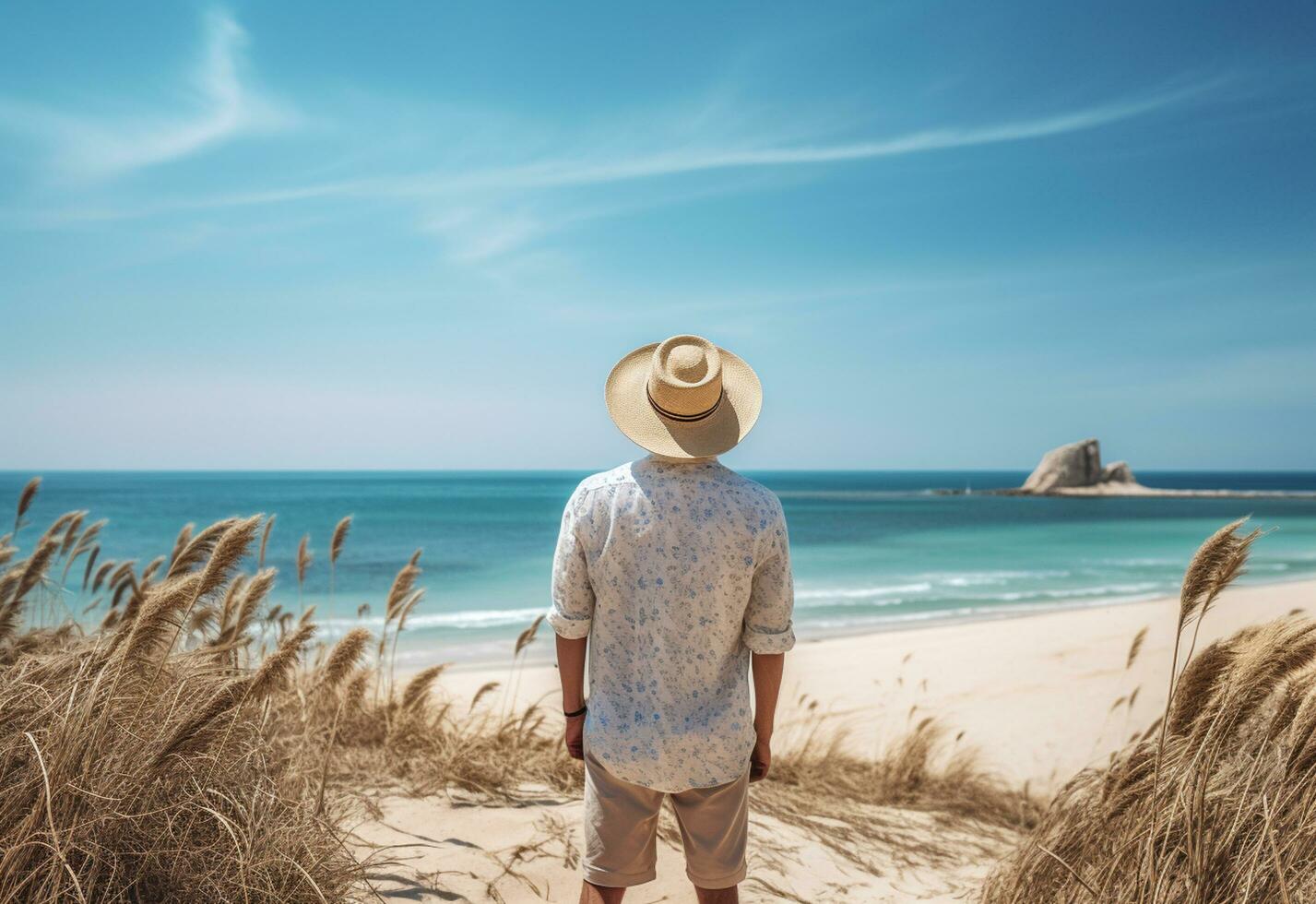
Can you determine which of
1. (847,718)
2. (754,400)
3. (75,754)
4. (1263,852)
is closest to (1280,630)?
(1263,852)

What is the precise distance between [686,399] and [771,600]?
598 mm

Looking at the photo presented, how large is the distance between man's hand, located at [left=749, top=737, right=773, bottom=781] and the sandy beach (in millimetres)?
1028

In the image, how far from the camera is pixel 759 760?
7.80 ft

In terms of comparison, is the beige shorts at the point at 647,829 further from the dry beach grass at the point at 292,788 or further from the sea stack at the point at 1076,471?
the sea stack at the point at 1076,471

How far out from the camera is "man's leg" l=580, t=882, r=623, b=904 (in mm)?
2287

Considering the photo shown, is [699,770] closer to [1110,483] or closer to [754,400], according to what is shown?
[754,400]

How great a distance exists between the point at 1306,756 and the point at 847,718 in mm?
5334

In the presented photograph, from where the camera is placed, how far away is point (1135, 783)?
2420 millimetres

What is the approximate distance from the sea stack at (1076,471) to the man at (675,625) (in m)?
83.4

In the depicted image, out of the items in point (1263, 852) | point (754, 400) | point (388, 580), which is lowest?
point (388, 580)

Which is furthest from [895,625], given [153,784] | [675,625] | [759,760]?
[153,784]

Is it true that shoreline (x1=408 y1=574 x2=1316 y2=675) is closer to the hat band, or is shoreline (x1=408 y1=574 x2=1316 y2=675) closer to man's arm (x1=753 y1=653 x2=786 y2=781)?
man's arm (x1=753 y1=653 x2=786 y2=781)

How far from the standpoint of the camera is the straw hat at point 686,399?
7.20 ft

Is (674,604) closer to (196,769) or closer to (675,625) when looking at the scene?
(675,625)
